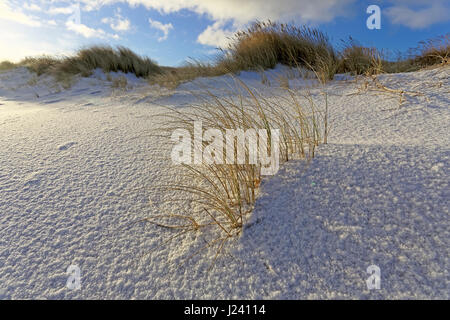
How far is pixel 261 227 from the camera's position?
2.79ft

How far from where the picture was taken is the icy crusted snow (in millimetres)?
706

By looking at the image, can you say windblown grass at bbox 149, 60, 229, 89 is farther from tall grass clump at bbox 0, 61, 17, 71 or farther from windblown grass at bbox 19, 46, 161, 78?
tall grass clump at bbox 0, 61, 17, 71

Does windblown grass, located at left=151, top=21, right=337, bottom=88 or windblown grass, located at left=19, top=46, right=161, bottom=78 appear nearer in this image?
windblown grass, located at left=151, top=21, right=337, bottom=88

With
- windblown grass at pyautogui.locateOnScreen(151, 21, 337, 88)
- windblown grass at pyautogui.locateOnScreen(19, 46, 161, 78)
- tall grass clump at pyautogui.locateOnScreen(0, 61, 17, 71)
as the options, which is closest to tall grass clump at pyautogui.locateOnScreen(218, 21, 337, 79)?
windblown grass at pyautogui.locateOnScreen(151, 21, 337, 88)

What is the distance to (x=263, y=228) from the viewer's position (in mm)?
846

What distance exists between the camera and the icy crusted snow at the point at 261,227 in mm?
706

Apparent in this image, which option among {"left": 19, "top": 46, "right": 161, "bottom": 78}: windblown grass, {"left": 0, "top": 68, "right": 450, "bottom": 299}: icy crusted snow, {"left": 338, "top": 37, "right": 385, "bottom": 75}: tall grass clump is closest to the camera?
{"left": 0, "top": 68, "right": 450, "bottom": 299}: icy crusted snow

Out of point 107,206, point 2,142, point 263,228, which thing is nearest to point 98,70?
point 2,142

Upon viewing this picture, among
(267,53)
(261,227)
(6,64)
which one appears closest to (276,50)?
(267,53)

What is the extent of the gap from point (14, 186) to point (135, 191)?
60 cm

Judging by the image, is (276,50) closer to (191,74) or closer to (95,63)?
(191,74)

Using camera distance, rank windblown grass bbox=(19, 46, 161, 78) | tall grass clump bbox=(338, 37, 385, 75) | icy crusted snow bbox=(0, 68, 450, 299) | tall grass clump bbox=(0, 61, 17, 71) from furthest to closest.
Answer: tall grass clump bbox=(0, 61, 17, 71) → windblown grass bbox=(19, 46, 161, 78) → tall grass clump bbox=(338, 37, 385, 75) → icy crusted snow bbox=(0, 68, 450, 299)
